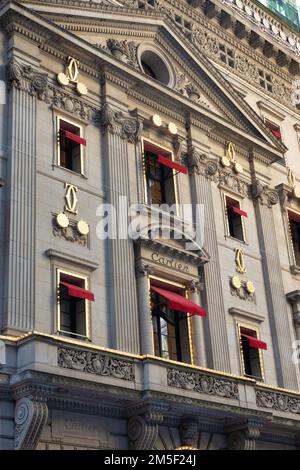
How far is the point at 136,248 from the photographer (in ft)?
98.5

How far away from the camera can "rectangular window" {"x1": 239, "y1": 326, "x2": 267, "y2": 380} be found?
32.8 metres

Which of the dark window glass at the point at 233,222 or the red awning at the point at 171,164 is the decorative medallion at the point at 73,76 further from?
the dark window glass at the point at 233,222

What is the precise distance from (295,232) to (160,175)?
990 cm

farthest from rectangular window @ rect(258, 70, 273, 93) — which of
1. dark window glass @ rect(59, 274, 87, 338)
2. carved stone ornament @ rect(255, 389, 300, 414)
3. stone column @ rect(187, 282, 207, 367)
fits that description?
dark window glass @ rect(59, 274, 87, 338)

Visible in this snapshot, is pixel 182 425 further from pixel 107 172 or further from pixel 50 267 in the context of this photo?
pixel 107 172

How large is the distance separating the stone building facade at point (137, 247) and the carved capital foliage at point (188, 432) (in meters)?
0.06

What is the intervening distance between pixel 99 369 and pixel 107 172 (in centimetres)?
893

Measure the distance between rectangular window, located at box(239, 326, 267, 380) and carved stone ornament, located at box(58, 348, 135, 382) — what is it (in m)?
8.62

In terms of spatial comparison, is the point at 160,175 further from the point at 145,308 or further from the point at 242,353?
the point at 242,353

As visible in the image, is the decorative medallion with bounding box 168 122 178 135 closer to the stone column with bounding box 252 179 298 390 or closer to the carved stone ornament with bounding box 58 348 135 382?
the stone column with bounding box 252 179 298 390

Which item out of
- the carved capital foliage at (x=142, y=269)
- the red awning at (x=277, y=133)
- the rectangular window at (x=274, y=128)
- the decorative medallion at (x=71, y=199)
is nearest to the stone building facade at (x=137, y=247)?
the carved capital foliage at (x=142, y=269)

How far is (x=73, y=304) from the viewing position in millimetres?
27578

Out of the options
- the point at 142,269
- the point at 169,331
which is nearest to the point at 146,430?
the point at 169,331

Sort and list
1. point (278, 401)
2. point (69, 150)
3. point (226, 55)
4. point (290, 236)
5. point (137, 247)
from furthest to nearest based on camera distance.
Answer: point (226, 55), point (290, 236), point (278, 401), point (69, 150), point (137, 247)
